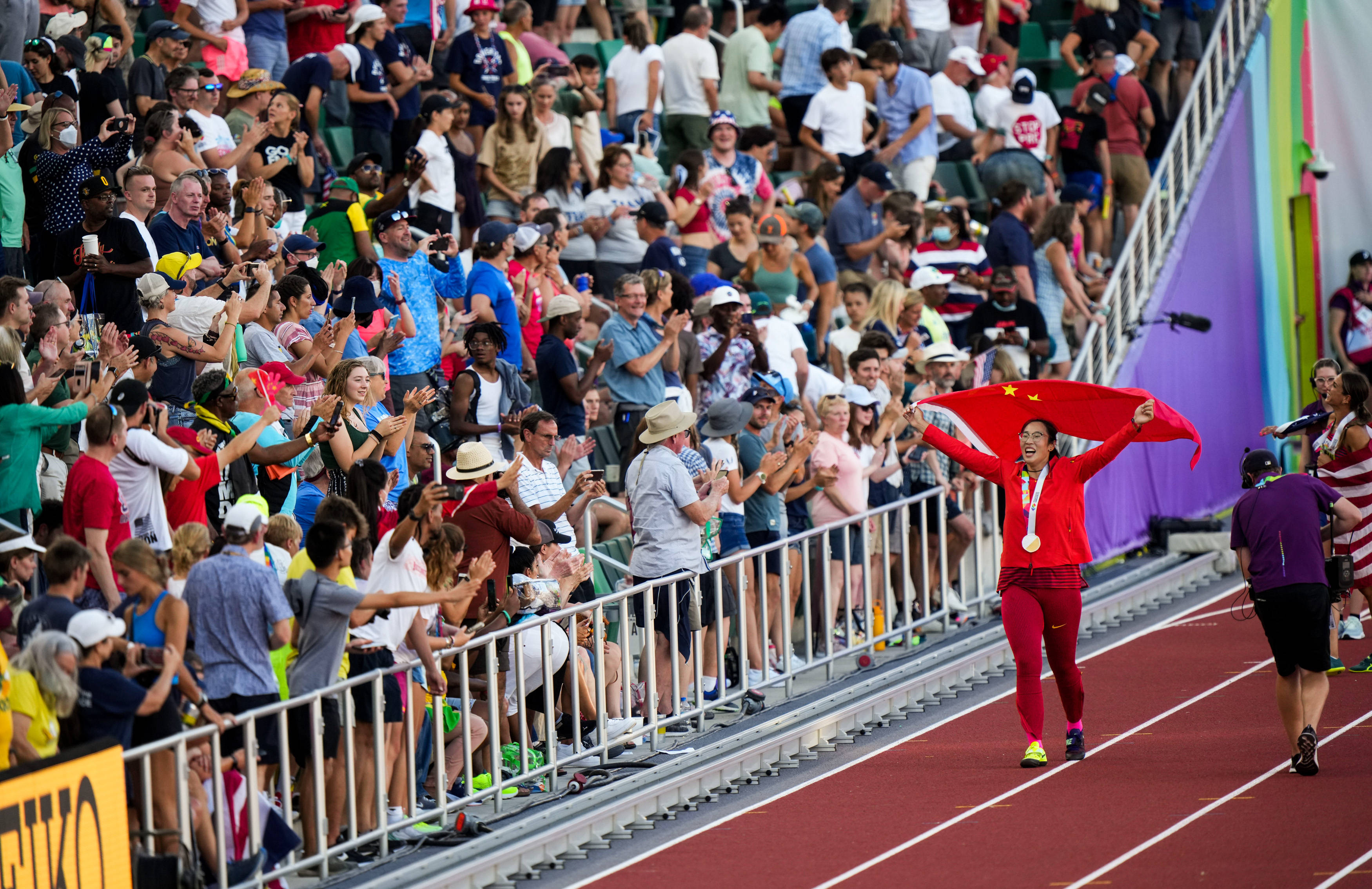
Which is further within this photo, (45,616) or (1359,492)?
(1359,492)

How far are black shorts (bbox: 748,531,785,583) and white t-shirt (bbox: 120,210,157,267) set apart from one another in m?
3.71

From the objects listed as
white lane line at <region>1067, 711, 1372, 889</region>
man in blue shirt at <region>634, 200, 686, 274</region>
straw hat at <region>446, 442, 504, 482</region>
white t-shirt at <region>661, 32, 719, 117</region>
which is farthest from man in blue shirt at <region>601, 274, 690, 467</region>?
white t-shirt at <region>661, 32, 719, 117</region>

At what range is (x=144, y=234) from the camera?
415 inches

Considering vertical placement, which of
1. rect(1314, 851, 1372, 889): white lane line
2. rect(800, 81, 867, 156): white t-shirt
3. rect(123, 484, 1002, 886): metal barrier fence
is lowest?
rect(1314, 851, 1372, 889): white lane line

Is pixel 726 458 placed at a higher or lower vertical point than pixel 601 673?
higher

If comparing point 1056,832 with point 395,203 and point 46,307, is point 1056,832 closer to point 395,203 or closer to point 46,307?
point 46,307

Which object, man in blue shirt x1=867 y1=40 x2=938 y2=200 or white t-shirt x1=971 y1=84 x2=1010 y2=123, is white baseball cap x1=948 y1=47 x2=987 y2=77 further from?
man in blue shirt x1=867 y1=40 x2=938 y2=200

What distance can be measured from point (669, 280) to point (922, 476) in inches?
93.0

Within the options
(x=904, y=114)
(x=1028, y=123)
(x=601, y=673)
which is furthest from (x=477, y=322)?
(x=1028, y=123)

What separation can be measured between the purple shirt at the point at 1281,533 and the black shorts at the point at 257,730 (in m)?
4.90

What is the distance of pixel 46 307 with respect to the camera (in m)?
9.35

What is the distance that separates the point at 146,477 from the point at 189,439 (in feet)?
1.41

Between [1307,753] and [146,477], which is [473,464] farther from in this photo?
[1307,753]

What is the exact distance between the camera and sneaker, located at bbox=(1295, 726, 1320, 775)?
9.69 metres
